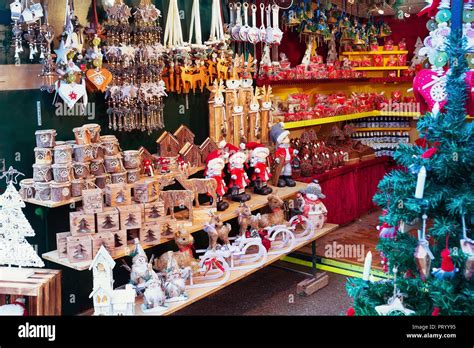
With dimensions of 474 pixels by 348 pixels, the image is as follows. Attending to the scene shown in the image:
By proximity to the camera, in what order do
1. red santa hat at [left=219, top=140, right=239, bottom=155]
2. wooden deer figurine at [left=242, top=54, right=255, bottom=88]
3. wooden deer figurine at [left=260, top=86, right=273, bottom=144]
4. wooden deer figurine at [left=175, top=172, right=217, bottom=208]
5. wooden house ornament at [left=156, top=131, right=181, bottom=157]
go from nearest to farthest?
wooden deer figurine at [left=175, top=172, right=217, bottom=208] < wooden house ornament at [left=156, top=131, right=181, bottom=157] < red santa hat at [left=219, top=140, right=239, bottom=155] < wooden deer figurine at [left=242, top=54, right=255, bottom=88] < wooden deer figurine at [left=260, top=86, right=273, bottom=144]

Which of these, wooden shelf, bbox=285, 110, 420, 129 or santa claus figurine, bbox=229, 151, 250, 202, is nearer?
santa claus figurine, bbox=229, 151, 250, 202

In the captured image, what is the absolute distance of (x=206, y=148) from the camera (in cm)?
373

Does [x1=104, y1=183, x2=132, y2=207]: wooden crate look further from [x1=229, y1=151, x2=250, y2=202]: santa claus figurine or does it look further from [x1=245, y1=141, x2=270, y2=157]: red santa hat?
[x1=245, y1=141, x2=270, y2=157]: red santa hat

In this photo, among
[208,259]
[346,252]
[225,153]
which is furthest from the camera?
[346,252]

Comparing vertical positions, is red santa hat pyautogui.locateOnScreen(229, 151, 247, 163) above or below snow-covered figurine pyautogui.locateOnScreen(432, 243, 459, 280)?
above

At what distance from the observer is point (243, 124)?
161 inches

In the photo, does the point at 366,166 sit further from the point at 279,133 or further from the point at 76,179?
the point at 76,179

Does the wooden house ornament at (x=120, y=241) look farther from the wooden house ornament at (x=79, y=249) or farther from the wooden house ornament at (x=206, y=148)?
the wooden house ornament at (x=206, y=148)

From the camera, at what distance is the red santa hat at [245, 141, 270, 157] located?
3889 mm

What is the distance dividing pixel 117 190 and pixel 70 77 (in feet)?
2.06

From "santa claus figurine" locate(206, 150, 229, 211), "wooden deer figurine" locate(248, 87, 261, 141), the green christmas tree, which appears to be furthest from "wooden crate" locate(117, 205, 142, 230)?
"wooden deer figurine" locate(248, 87, 261, 141)

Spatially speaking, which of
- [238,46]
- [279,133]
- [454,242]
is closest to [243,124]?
[279,133]

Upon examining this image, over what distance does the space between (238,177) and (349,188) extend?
1.92 metres

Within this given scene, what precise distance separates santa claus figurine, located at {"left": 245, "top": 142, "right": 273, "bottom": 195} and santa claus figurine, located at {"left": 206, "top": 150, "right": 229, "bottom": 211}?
358 mm
